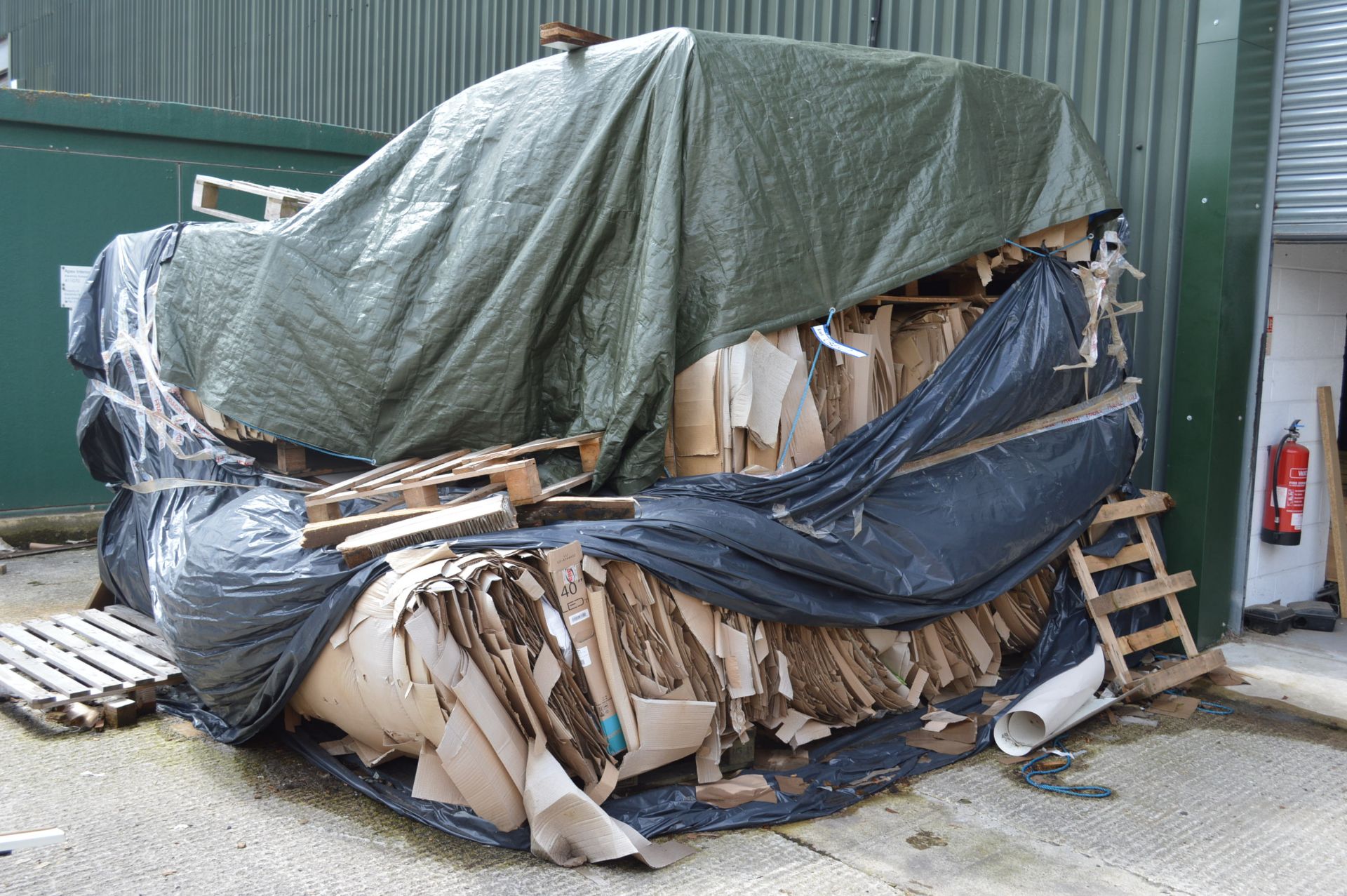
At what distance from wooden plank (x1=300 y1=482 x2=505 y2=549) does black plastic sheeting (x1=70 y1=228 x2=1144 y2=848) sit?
0.16ft

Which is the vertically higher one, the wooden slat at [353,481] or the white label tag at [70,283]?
the white label tag at [70,283]

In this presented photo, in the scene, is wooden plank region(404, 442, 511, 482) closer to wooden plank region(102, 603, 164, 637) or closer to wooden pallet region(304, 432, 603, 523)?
wooden pallet region(304, 432, 603, 523)

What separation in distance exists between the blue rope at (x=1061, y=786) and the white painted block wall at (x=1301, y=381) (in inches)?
91.2

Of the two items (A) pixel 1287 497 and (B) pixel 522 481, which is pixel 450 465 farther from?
(A) pixel 1287 497

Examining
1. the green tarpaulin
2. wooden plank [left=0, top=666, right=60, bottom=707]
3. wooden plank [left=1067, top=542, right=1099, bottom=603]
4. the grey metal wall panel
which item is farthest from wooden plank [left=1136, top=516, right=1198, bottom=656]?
wooden plank [left=0, top=666, right=60, bottom=707]

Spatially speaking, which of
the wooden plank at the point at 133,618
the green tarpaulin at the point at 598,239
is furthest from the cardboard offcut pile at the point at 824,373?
the wooden plank at the point at 133,618

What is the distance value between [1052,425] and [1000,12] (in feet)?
8.29

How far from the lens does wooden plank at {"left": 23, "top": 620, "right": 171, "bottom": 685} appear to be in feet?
16.0

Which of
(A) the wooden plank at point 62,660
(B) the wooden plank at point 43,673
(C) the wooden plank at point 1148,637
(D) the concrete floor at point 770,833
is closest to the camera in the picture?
(D) the concrete floor at point 770,833

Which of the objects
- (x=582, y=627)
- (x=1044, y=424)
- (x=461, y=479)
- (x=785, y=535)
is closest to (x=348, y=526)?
(x=461, y=479)

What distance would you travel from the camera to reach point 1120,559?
539 cm

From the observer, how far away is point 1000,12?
20.3 feet

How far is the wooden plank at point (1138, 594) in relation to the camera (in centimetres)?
516

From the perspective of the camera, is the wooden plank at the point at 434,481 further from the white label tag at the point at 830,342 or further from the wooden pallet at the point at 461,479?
the white label tag at the point at 830,342
